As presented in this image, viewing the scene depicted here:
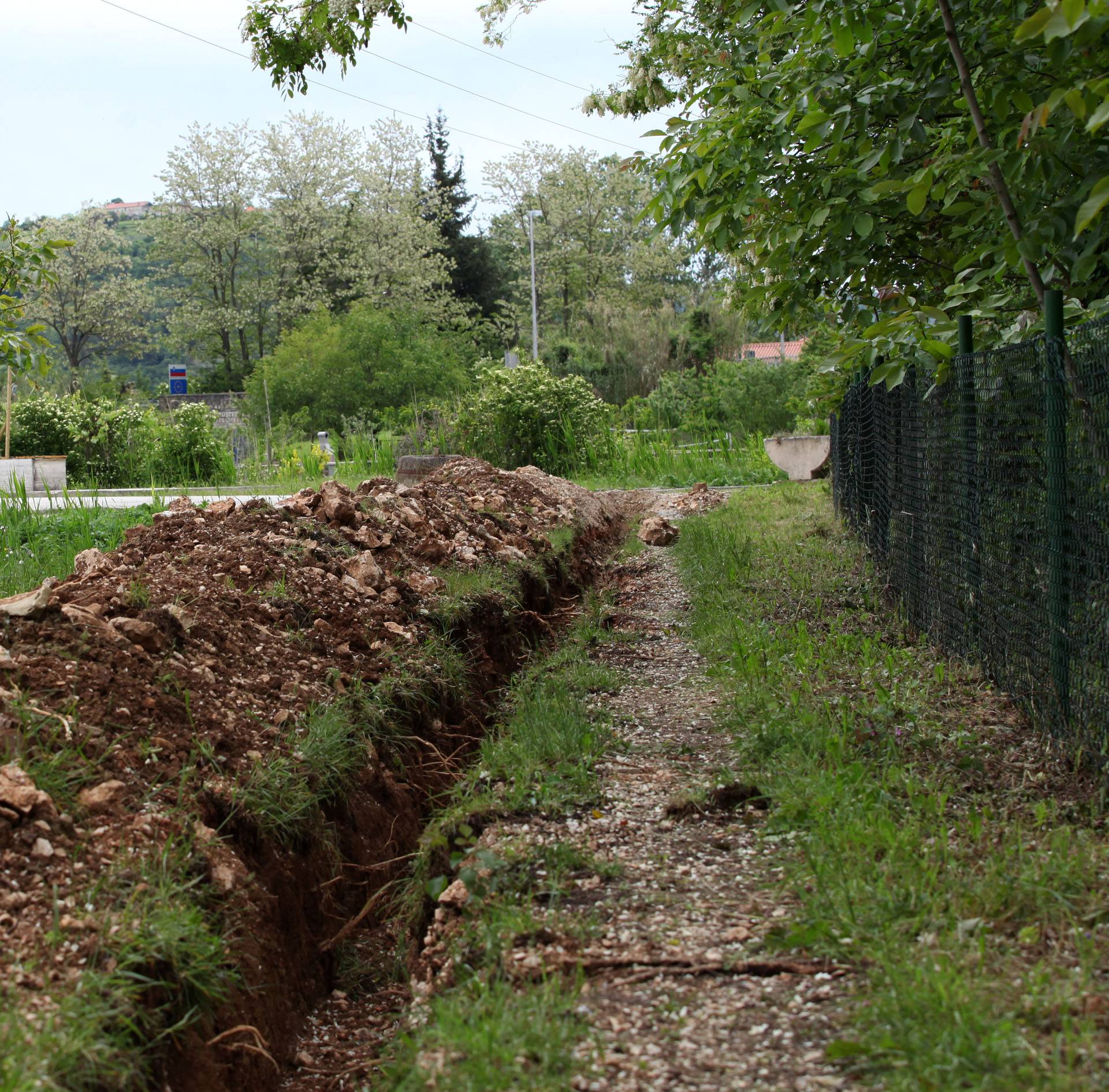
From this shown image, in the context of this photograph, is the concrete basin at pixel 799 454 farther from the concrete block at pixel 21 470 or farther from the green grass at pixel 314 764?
the green grass at pixel 314 764

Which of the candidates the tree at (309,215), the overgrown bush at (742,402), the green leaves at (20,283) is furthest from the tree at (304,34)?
the tree at (309,215)

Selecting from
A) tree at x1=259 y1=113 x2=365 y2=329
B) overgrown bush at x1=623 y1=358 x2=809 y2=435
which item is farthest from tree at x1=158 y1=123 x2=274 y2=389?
overgrown bush at x1=623 y1=358 x2=809 y2=435

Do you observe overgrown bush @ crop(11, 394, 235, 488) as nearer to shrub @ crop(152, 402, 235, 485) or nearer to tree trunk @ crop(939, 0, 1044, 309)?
shrub @ crop(152, 402, 235, 485)

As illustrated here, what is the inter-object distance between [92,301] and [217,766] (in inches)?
→ 2004

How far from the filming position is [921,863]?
8.72 ft

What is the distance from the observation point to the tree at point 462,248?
151 ft

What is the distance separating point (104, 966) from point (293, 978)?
0.81 meters

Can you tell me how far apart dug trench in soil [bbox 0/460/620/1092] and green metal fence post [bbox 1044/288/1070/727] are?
2363 millimetres

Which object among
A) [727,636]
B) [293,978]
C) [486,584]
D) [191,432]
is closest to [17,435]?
[191,432]

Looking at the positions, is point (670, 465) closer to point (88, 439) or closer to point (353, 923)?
point (88, 439)

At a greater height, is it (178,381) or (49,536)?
(178,381)

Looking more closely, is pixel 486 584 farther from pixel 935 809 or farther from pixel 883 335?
pixel 935 809

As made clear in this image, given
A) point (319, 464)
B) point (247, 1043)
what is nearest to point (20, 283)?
point (247, 1043)

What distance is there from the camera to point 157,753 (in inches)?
125
